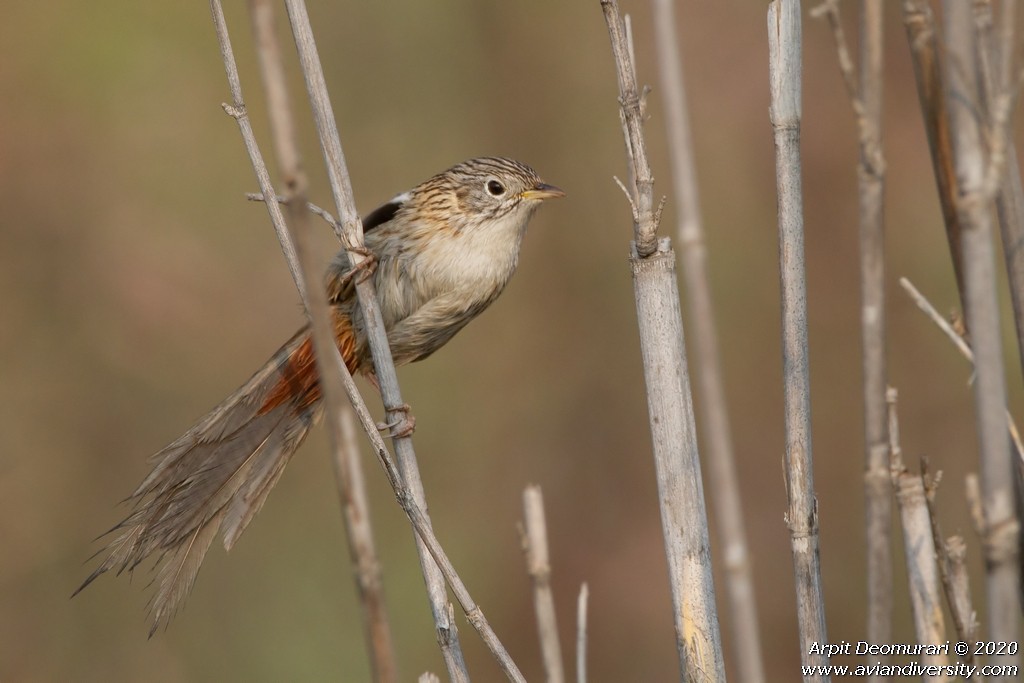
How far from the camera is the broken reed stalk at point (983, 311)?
56.7 inches

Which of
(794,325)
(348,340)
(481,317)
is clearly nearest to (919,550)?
(794,325)

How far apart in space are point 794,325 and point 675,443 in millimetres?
346

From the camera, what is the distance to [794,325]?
207 centimetres

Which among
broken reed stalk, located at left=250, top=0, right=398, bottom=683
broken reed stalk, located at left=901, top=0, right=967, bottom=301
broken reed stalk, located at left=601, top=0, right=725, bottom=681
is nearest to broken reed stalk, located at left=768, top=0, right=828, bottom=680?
broken reed stalk, located at left=601, top=0, right=725, bottom=681

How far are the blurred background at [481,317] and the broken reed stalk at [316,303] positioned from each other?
289cm

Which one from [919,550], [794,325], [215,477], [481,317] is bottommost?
[481,317]

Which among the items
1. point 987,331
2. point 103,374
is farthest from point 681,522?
point 103,374

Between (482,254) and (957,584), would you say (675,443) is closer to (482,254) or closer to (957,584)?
(957,584)

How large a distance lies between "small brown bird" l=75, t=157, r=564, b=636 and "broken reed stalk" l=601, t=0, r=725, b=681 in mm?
1102

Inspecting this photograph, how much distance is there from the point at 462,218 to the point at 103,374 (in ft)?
6.22

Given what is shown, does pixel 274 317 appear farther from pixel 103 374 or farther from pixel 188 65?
pixel 188 65

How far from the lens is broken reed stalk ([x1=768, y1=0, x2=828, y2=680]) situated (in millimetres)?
2043

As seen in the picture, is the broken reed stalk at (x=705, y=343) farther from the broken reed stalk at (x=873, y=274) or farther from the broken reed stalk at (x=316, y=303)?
the broken reed stalk at (x=316, y=303)

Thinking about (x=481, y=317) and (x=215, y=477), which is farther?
(x=481, y=317)
